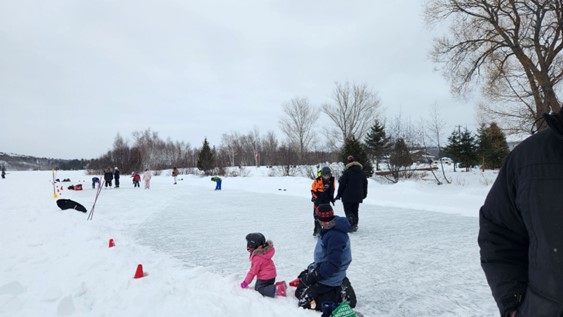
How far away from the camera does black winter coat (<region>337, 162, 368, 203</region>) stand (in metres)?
8.09

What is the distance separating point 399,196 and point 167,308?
1280 cm

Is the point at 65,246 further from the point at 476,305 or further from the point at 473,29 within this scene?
the point at 473,29

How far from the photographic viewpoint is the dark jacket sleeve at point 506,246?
1492mm

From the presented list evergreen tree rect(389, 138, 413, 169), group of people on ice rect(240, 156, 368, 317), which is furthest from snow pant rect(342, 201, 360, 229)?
evergreen tree rect(389, 138, 413, 169)

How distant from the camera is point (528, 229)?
1404 millimetres

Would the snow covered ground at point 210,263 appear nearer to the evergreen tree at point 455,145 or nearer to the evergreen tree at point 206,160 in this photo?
the evergreen tree at point 206,160

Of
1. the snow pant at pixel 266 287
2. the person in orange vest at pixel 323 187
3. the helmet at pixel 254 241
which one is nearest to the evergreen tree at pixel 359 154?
the person in orange vest at pixel 323 187

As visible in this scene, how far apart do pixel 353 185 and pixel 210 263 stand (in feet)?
13.0

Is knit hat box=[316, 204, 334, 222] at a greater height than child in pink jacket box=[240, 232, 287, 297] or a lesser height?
greater

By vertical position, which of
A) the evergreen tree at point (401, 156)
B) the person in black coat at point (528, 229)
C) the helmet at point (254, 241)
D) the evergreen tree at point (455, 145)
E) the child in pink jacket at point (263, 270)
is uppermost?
the evergreen tree at point (455, 145)

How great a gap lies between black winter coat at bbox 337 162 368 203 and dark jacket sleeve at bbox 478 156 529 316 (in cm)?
653

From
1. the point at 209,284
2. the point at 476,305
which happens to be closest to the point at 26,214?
the point at 209,284

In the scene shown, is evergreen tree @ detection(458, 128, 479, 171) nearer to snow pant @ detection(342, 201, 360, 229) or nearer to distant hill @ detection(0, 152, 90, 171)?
snow pant @ detection(342, 201, 360, 229)

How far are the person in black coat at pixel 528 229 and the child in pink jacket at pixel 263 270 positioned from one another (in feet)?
10.0
